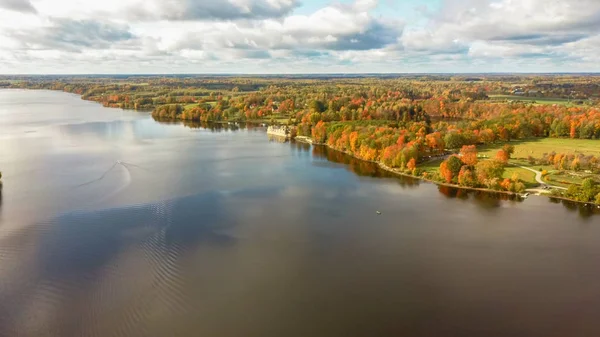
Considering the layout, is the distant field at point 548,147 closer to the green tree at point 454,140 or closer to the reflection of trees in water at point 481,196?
the green tree at point 454,140

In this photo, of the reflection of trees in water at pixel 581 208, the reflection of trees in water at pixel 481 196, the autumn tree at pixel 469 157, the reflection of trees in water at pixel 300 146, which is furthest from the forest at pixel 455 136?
the reflection of trees in water at pixel 300 146

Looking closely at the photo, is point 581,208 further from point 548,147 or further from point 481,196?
point 548,147

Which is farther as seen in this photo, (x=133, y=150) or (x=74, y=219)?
(x=133, y=150)

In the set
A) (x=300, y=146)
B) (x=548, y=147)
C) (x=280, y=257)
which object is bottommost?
(x=280, y=257)

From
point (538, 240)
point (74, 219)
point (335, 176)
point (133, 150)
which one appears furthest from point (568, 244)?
point (133, 150)

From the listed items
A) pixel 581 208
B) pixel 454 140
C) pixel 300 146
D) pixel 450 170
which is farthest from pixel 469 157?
pixel 300 146

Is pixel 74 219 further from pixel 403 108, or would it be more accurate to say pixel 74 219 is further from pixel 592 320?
pixel 403 108

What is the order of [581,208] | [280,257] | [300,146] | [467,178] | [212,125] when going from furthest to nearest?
[212,125] → [300,146] → [467,178] → [581,208] → [280,257]

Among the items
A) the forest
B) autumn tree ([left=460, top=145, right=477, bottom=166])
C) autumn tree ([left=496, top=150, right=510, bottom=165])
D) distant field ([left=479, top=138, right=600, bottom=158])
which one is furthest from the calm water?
distant field ([left=479, top=138, right=600, bottom=158])
